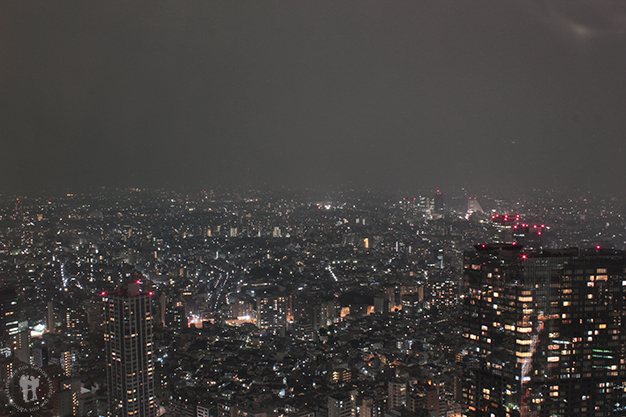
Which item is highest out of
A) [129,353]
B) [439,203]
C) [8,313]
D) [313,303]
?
[439,203]

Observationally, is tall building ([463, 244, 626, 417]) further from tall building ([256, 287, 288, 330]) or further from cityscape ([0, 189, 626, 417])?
tall building ([256, 287, 288, 330])

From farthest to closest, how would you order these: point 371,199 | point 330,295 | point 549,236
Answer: point 330,295, point 371,199, point 549,236

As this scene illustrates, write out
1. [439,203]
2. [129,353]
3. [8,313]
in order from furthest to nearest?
[439,203], [129,353], [8,313]

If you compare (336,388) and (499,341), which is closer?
(499,341)

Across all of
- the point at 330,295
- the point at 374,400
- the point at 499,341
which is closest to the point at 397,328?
the point at 330,295

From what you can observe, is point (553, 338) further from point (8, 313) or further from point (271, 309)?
point (271, 309)

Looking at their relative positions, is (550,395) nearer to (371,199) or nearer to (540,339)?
(540,339)
